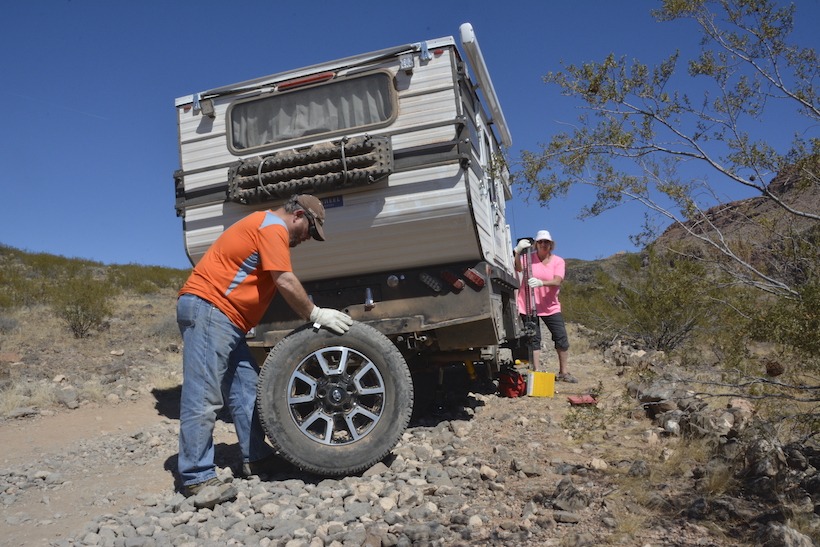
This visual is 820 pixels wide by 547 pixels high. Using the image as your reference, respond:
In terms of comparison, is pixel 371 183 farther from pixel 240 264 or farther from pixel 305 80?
pixel 240 264

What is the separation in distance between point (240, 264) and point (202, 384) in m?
0.73

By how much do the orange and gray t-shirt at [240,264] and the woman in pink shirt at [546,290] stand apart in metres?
4.00

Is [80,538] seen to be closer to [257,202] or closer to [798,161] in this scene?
[257,202]

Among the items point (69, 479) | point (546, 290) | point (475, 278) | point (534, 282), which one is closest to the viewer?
point (69, 479)

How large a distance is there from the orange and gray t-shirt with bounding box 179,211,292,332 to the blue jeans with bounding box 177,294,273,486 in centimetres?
7

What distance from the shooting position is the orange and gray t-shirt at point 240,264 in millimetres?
3801

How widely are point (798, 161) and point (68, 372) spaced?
8.21m

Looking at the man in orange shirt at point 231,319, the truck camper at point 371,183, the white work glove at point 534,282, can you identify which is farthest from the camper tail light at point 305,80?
the white work glove at point 534,282

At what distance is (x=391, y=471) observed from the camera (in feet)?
13.1

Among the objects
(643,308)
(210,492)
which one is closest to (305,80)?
(210,492)

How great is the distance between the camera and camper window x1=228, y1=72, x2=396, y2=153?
16.7ft

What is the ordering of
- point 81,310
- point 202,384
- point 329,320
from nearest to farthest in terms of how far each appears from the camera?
1. point 202,384
2. point 329,320
3. point 81,310

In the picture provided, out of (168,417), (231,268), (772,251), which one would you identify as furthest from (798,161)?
(168,417)

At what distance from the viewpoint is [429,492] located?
3.53 m
